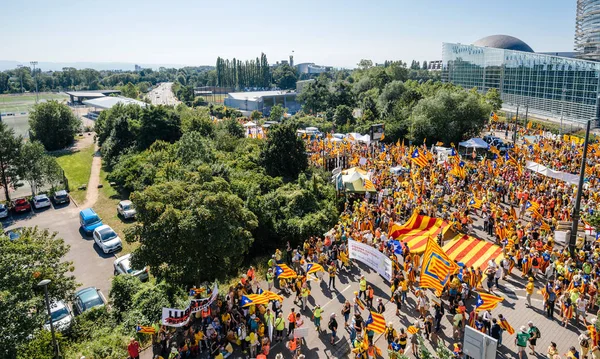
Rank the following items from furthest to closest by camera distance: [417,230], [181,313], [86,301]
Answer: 1. [417,230]
2. [86,301]
3. [181,313]

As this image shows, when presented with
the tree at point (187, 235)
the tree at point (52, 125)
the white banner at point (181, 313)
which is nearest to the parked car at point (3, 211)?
the tree at point (187, 235)

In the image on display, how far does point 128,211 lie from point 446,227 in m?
20.7

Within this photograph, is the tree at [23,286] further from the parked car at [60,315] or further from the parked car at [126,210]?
the parked car at [126,210]

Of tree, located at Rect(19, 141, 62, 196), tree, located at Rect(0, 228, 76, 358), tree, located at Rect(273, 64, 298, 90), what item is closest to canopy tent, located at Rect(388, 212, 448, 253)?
tree, located at Rect(0, 228, 76, 358)

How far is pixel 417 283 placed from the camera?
16.4 metres

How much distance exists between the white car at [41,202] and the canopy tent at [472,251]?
97.1ft

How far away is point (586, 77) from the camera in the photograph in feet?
174

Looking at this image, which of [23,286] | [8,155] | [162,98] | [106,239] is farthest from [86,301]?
[162,98]

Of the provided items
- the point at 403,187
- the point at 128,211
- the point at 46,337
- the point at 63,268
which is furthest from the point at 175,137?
the point at 46,337

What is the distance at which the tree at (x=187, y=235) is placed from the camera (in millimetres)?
13805

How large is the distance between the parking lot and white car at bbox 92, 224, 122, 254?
1.29ft

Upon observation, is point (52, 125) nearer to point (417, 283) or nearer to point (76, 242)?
point (76, 242)

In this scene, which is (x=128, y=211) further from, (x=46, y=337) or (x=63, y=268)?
(x=46, y=337)

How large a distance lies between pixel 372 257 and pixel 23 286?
12.2m
